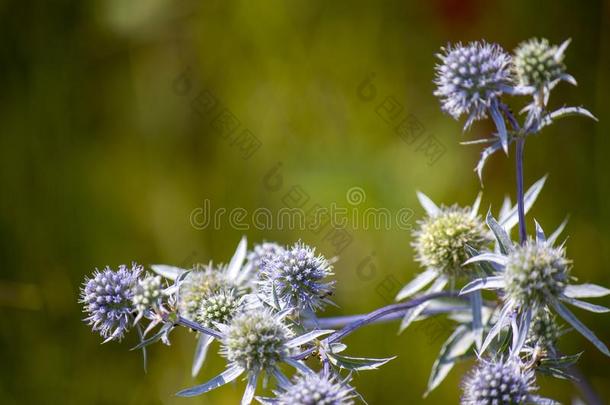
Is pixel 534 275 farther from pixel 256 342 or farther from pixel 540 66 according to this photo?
pixel 256 342

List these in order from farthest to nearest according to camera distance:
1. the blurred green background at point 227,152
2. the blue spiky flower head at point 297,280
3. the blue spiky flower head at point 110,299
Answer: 1. the blurred green background at point 227,152
2. the blue spiky flower head at point 297,280
3. the blue spiky flower head at point 110,299

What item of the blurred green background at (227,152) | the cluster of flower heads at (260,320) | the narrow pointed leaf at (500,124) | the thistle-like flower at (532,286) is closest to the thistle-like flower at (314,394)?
the cluster of flower heads at (260,320)

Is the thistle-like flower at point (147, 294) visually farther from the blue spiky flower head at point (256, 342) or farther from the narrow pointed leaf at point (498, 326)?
the narrow pointed leaf at point (498, 326)

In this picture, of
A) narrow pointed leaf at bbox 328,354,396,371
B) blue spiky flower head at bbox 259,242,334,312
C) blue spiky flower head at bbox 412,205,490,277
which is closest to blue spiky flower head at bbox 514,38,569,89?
blue spiky flower head at bbox 412,205,490,277

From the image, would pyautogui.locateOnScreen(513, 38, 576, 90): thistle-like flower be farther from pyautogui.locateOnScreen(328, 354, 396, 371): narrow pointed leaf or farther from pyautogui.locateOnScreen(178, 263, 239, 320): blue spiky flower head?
pyautogui.locateOnScreen(178, 263, 239, 320): blue spiky flower head

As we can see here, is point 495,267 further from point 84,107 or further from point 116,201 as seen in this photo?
point 84,107
